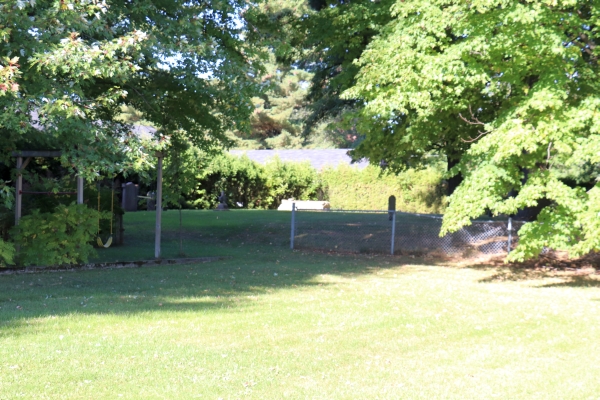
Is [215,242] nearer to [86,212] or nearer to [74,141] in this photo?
[86,212]

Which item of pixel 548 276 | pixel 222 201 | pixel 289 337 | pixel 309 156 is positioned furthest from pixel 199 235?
pixel 309 156

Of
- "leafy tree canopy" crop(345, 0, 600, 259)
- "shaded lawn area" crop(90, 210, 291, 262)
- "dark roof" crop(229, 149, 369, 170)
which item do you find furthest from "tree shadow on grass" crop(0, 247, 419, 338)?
"dark roof" crop(229, 149, 369, 170)

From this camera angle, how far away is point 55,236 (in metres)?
13.0

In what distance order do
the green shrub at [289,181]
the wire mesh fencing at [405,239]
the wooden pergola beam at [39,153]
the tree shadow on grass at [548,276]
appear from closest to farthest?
the wooden pergola beam at [39,153], the tree shadow on grass at [548,276], the wire mesh fencing at [405,239], the green shrub at [289,181]

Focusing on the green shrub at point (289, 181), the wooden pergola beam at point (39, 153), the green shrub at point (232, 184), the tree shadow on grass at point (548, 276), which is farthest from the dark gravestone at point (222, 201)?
the wooden pergola beam at point (39, 153)

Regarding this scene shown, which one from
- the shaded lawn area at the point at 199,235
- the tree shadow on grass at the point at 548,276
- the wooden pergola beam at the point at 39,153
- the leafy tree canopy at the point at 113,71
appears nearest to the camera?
the leafy tree canopy at the point at 113,71

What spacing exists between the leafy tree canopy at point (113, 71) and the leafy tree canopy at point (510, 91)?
3.15 m

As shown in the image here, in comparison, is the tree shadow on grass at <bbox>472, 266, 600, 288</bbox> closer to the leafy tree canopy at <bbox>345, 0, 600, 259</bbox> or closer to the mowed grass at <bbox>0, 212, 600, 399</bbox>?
the mowed grass at <bbox>0, 212, 600, 399</bbox>

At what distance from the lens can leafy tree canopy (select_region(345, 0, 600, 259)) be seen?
38.8 feet

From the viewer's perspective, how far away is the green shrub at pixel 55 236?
12.9 m

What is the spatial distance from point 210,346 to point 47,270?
7.54 meters

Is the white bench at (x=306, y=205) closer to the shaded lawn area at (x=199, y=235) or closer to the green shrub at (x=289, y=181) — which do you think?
the green shrub at (x=289, y=181)

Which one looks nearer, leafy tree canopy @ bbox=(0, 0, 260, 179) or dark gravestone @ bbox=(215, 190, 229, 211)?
leafy tree canopy @ bbox=(0, 0, 260, 179)

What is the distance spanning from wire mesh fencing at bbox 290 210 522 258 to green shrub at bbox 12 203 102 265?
24.0 feet
